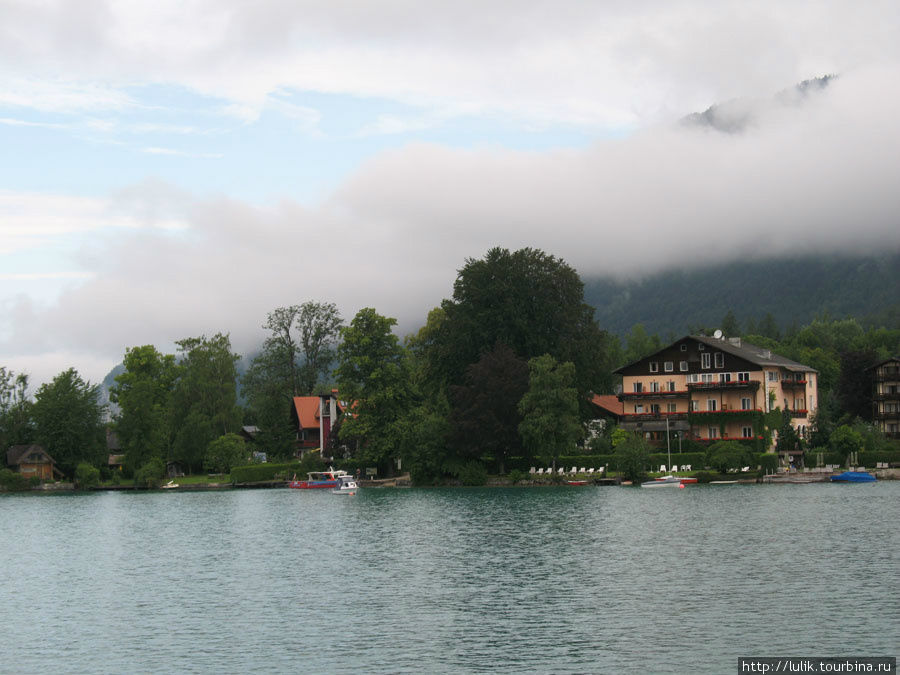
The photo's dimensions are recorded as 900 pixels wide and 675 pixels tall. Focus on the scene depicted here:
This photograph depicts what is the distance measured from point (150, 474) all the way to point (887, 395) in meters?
86.9

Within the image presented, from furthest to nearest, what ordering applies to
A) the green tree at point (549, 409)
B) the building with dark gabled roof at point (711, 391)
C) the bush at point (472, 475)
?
the building with dark gabled roof at point (711, 391), the bush at point (472, 475), the green tree at point (549, 409)

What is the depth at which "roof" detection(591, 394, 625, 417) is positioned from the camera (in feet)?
410

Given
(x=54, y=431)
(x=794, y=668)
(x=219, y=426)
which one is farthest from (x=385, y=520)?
(x=54, y=431)

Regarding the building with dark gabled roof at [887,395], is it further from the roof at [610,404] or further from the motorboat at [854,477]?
the motorboat at [854,477]

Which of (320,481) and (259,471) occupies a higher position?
(259,471)

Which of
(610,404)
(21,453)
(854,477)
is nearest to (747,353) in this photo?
(854,477)

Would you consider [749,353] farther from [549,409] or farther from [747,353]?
[549,409]

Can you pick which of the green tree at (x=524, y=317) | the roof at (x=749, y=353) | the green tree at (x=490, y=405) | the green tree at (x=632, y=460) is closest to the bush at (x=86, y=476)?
the green tree at (x=524, y=317)

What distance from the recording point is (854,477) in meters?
86.2

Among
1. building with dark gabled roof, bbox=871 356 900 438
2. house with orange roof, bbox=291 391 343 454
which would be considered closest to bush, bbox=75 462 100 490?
house with orange roof, bbox=291 391 343 454

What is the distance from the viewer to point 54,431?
125938mm

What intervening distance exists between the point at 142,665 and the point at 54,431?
352 ft

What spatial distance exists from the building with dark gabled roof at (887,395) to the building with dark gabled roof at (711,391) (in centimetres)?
1841

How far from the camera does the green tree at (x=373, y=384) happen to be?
4011 inches
